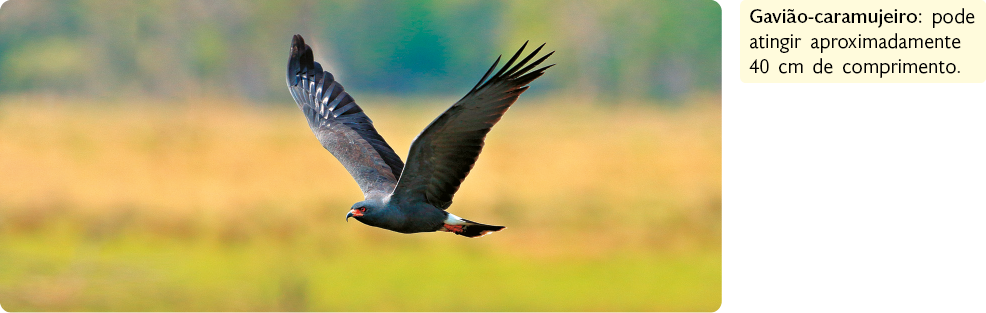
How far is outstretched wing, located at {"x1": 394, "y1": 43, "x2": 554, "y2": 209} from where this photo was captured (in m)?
4.18

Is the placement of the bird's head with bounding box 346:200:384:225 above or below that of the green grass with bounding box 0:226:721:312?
below

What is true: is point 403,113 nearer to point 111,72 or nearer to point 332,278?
point 332,278

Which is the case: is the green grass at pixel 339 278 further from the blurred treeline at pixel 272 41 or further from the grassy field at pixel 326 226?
the blurred treeline at pixel 272 41

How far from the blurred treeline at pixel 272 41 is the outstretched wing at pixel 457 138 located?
9.08m

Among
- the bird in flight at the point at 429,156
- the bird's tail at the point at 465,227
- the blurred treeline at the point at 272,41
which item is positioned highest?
the blurred treeline at the point at 272,41

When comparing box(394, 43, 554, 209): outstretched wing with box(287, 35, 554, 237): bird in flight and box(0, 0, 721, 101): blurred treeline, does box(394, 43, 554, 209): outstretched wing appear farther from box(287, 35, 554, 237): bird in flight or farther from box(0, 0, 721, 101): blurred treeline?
box(0, 0, 721, 101): blurred treeline

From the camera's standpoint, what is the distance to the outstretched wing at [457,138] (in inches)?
165

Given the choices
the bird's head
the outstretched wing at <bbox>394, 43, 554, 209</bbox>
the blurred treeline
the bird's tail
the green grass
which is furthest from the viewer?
the blurred treeline

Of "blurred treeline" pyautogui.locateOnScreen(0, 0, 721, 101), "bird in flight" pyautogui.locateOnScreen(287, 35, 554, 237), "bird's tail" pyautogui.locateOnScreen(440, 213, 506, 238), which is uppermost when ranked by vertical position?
"blurred treeline" pyautogui.locateOnScreen(0, 0, 721, 101)

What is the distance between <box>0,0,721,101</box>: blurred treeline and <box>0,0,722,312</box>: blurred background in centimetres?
4

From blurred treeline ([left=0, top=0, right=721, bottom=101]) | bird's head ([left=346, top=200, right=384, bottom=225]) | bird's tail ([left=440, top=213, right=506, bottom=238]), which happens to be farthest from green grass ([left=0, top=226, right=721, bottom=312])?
bird's head ([left=346, top=200, right=384, bottom=225])

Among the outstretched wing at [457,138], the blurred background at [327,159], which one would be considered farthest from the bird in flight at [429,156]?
the blurred background at [327,159]

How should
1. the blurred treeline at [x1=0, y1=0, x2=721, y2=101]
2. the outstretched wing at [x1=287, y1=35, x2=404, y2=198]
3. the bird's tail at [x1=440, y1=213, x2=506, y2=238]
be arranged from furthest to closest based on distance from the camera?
the blurred treeline at [x1=0, y1=0, x2=721, y2=101] < the outstretched wing at [x1=287, y1=35, x2=404, y2=198] < the bird's tail at [x1=440, y1=213, x2=506, y2=238]

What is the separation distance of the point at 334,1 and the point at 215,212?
16.8ft
